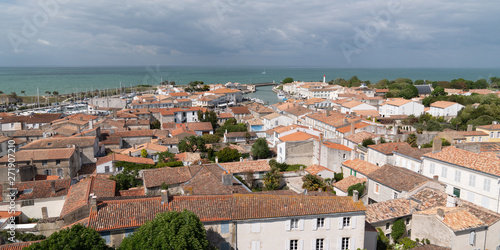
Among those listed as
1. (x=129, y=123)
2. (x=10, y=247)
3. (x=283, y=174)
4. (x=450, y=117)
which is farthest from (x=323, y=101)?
(x=10, y=247)

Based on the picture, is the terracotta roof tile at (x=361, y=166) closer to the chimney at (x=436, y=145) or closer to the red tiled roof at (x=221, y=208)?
the chimney at (x=436, y=145)

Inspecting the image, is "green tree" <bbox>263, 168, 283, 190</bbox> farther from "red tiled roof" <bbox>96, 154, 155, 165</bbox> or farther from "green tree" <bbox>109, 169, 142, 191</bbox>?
"red tiled roof" <bbox>96, 154, 155, 165</bbox>

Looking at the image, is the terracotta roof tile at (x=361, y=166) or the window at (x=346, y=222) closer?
the window at (x=346, y=222)

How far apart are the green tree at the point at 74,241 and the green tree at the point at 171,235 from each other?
3.66 feet

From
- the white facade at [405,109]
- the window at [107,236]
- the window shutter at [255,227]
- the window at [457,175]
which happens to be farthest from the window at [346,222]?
the white facade at [405,109]

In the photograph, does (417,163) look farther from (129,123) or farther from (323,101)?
(323,101)

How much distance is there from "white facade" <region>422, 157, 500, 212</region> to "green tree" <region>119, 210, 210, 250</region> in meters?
19.9

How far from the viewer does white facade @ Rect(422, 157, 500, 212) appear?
2241 cm

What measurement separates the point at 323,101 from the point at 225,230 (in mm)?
71782

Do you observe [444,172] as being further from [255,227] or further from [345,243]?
[255,227]

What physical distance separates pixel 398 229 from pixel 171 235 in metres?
13.4

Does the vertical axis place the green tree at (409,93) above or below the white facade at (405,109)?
above

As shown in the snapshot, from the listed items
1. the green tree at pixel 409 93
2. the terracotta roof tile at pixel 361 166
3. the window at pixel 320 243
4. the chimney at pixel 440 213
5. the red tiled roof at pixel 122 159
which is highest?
the green tree at pixel 409 93

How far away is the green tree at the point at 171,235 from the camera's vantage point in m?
12.4
